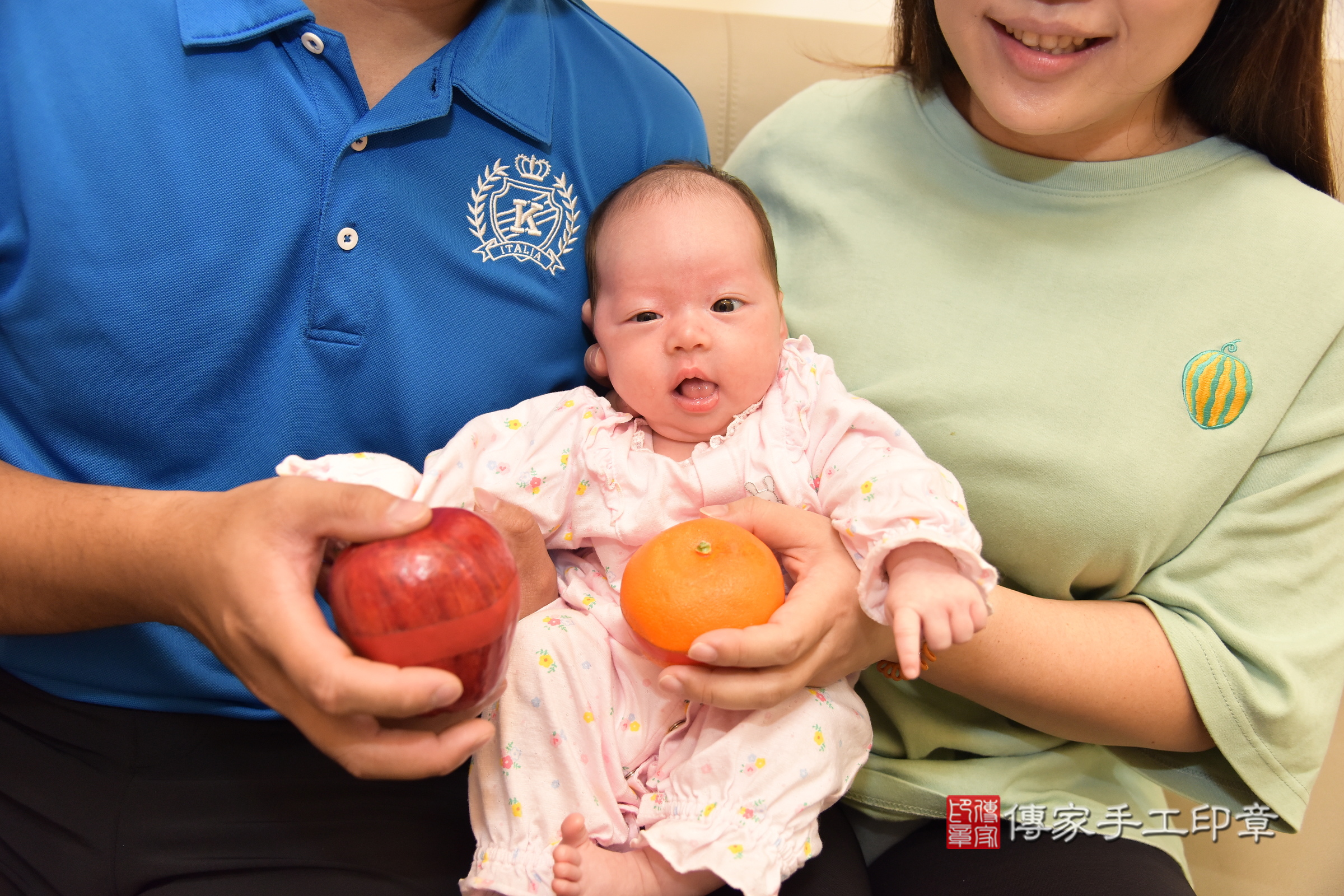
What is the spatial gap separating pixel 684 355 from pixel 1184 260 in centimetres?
68

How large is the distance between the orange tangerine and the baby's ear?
35 centimetres

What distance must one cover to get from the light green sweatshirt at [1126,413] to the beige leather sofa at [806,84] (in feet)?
1.32

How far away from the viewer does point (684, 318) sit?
49.5 inches

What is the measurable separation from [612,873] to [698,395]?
1.95ft

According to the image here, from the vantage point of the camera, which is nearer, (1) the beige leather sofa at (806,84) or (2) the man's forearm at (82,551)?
(2) the man's forearm at (82,551)

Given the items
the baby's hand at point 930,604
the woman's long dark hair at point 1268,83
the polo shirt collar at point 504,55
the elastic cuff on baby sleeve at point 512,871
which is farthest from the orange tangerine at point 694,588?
the woman's long dark hair at point 1268,83

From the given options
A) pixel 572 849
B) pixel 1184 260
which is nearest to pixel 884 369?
pixel 1184 260

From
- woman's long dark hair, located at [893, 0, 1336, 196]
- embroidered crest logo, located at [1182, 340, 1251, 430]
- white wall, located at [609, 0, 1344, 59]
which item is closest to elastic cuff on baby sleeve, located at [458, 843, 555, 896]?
embroidered crest logo, located at [1182, 340, 1251, 430]

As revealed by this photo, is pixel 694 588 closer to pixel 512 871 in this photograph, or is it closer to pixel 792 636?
pixel 792 636

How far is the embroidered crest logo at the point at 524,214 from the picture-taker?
123cm

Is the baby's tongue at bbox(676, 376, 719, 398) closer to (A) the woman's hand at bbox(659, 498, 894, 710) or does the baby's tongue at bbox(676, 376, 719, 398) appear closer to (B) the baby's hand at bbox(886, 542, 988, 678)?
(A) the woman's hand at bbox(659, 498, 894, 710)

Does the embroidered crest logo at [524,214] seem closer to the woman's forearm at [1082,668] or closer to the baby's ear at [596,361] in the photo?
the baby's ear at [596,361]

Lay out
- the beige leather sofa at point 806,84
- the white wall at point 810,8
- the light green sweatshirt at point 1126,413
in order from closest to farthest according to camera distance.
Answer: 1. the light green sweatshirt at point 1126,413
2. the beige leather sofa at point 806,84
3. the white wall at point 810,8

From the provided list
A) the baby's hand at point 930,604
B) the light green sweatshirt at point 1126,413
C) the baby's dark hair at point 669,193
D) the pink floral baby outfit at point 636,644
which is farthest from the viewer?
the baby's dark hair at point 669,193
